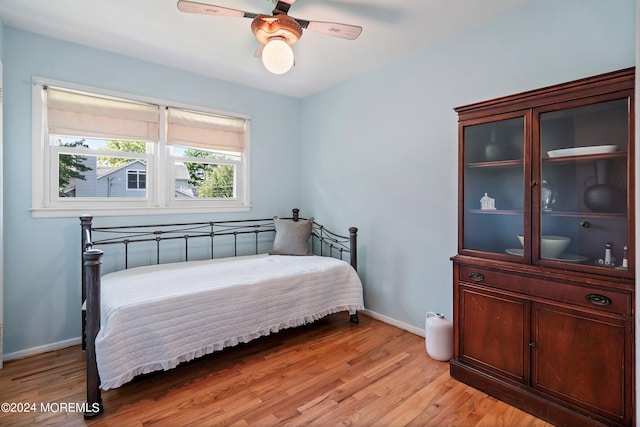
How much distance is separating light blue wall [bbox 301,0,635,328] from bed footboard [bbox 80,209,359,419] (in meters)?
0.26

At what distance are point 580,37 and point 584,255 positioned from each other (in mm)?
1334

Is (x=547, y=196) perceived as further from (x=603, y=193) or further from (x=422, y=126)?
(x=422, y=126)

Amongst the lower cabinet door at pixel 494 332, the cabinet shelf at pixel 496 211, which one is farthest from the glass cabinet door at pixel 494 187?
the lower cabinet door at pixel 494 332

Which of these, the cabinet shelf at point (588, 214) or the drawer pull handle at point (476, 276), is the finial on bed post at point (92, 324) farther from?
the cabinet shelf at point (588, 214)

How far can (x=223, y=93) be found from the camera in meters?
3.48

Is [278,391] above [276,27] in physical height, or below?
below

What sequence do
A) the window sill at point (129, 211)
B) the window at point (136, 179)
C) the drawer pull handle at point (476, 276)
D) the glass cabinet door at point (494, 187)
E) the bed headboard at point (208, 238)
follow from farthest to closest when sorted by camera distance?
1. the window at point (136, 179)
2. the bed headboard at point (208, 238)
3. the window sill at point (129, 211)
4. the drawer pull handle at point (476, 276)
5. the glass cabinet door at point (494, 187)

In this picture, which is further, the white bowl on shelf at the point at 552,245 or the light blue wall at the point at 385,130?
the light blue wall at the point at 385,130

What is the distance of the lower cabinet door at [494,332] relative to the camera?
1868mm

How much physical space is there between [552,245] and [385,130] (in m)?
1.76

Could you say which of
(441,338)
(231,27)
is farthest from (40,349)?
(441,338)

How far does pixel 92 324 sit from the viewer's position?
1.78 m

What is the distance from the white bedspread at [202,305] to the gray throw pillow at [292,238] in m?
0.28

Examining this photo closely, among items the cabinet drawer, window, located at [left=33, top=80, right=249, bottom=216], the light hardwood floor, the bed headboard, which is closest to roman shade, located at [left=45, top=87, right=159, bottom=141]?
window, located at [left=33, top=80, right=249, bottom=216]
